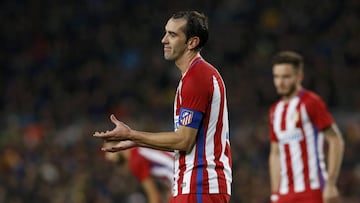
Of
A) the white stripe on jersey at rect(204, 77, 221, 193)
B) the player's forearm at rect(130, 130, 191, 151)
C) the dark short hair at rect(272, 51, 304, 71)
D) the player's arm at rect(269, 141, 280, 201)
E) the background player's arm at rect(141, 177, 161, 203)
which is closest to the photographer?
the player's forearm at rect(130, 130, 191, 151)

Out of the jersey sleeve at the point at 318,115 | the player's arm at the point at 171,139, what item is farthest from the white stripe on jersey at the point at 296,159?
the player's arm at the point at 171,139

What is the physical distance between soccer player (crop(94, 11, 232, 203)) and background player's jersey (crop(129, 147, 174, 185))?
9.41 feet

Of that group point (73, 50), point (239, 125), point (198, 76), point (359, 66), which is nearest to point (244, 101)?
point (239, 125)

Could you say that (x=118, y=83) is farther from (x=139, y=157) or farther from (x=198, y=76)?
(x=198, y=76)

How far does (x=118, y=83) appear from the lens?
17.3m

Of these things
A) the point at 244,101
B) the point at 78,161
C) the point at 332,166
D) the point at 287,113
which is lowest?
the point at 332,166

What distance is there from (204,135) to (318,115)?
234 cm

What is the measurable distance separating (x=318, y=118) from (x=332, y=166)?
42 cm

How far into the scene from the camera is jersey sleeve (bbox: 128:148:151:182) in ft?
29.0

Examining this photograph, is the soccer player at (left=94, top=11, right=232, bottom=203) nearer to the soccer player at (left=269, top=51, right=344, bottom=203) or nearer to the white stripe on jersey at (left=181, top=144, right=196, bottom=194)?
the white stripe on jersey at (left=181, top=144, right=196, bottom=194)

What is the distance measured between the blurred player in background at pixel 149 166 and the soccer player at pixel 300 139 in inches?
49.0

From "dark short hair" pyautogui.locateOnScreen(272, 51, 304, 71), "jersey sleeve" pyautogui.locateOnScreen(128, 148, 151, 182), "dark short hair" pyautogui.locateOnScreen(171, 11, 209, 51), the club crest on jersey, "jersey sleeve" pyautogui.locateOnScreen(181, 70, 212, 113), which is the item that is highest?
"dark short hair" pyautogui.locateOnScreen(272, 51, 304, 71)

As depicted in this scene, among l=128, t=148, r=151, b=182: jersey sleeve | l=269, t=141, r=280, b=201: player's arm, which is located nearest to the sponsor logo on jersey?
l=269, t=141, r=280, b=201: player's arm

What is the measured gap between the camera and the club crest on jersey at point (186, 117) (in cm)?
574
